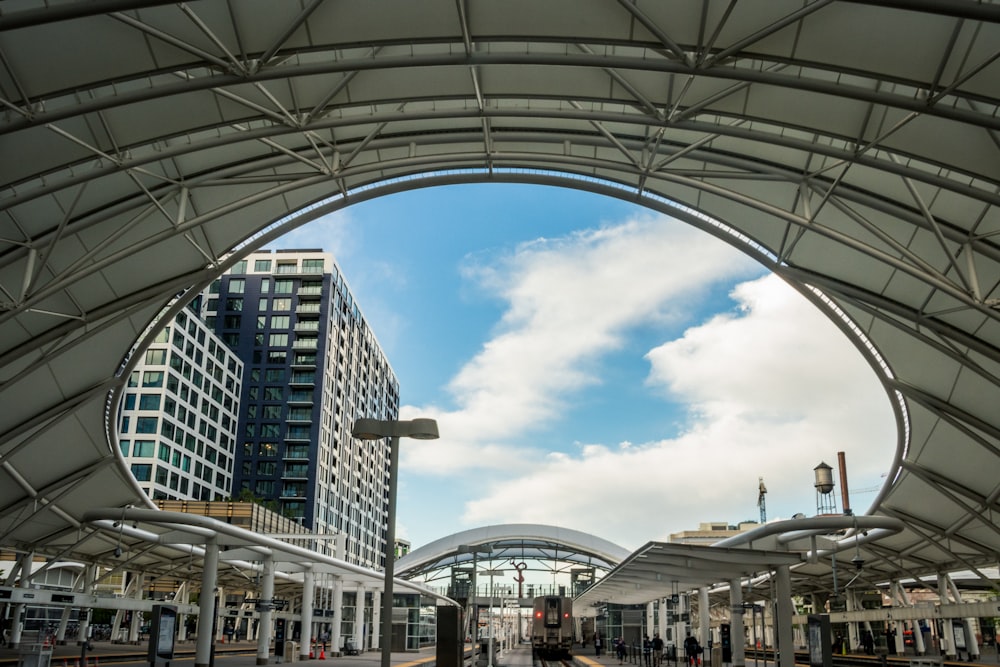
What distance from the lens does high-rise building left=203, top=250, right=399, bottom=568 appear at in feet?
370

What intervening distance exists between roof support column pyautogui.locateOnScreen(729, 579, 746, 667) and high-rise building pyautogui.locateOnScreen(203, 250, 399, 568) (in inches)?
3129

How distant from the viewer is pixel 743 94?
2050 cm

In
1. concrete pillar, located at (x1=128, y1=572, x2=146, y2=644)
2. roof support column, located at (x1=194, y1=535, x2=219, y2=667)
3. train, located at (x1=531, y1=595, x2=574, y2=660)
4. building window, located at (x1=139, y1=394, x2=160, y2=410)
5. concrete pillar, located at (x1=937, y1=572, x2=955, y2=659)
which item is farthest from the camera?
building window, located at (x1=139, y1=394, x2=160, y2=410)

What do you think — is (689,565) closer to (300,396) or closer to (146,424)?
(146,424)

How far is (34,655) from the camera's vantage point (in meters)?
24.0

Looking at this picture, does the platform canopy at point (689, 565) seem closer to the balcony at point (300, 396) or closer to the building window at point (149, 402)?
the building window at point (149, 402)

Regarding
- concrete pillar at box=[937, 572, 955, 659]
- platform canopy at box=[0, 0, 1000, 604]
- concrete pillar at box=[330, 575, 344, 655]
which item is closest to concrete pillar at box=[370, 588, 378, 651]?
concrete pillar at box=[330, 575, 344, 655]

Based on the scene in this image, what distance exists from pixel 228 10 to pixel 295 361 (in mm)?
105121

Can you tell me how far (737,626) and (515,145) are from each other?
22.6 meters

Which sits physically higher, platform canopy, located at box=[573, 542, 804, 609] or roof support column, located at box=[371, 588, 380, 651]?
platform canopy, located at box=[573, 542, 804, 609]

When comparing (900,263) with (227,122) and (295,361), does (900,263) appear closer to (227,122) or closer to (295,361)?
(227,122)

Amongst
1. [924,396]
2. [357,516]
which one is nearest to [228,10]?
[924,396]

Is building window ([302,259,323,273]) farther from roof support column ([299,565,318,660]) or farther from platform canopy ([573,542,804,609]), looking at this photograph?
platform canopy ([573,542,804,609])

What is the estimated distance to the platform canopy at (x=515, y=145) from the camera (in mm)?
16453
